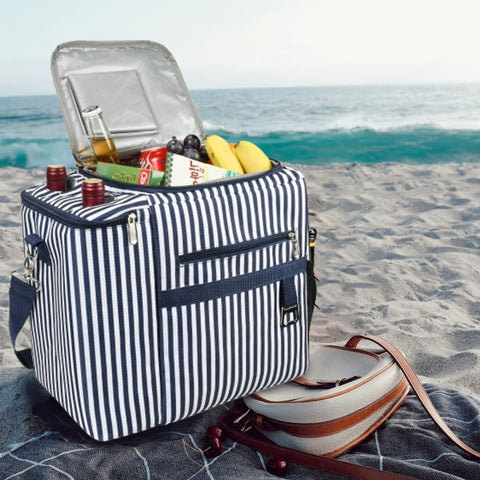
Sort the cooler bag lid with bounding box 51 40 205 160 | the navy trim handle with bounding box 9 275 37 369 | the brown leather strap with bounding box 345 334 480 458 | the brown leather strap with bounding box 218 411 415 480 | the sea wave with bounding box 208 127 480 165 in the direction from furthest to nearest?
the sea wave with bounding box 208 127 480 165 < the cooler bag lid with bounding box 51 40 205 160 < the navy trim handle with bounding box 9 275 37 369 < the brown leather strap with bounding box 345 334 480 458 < the brown leather strap with bounding box 218 411 415 480

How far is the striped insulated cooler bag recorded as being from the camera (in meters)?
1.59

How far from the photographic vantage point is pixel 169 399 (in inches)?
68.9

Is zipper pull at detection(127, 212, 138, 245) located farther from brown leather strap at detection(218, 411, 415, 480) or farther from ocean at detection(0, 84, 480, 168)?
ocean at detection(0, 84, 480, 168)

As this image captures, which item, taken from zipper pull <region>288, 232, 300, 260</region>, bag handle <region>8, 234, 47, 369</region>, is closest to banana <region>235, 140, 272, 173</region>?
zipper pull <region>288, 232, 300, 260</region>

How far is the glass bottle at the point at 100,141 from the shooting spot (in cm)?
208

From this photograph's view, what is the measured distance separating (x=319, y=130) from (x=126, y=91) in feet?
35.6

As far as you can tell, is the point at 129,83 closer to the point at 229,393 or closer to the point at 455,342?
the point at 229,393

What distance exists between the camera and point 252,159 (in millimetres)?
2098

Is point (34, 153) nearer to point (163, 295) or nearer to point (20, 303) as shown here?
point (20, 303)

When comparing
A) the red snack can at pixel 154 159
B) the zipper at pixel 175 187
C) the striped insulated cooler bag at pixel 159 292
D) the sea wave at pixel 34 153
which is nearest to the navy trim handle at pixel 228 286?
Result: the striped insulated cooler bag at pixel 159 292

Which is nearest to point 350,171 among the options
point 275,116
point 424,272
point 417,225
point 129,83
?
point 417,225

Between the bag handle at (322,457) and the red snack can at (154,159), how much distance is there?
2.77 ft

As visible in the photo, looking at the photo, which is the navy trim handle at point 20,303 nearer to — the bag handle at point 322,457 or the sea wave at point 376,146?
the bag handle at point 322,457

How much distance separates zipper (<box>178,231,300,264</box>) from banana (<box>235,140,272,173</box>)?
0.28m
